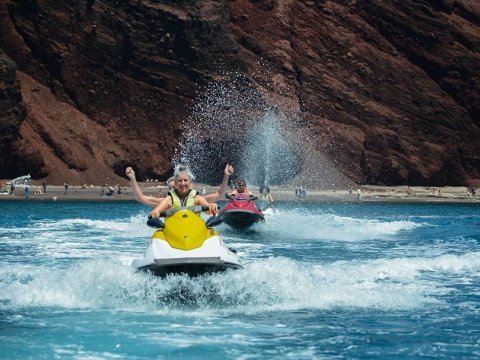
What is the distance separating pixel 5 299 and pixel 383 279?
23.3 feet

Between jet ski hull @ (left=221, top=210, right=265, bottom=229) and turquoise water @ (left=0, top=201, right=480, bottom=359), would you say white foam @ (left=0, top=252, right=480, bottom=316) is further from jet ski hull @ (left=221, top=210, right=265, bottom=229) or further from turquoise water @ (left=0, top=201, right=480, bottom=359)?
jet ski hull @ (left=221, top=210, right=265, bottom=229)

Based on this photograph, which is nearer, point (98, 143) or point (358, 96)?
point (98, 143)

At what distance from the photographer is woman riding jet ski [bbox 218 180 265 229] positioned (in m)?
27.2

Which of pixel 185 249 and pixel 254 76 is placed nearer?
pixel 185 249

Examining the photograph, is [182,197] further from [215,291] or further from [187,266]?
[215,291]

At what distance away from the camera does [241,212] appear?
1070 inches

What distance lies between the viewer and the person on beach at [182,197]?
1241 cm

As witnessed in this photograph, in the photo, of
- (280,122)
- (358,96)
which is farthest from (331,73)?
(280,122)

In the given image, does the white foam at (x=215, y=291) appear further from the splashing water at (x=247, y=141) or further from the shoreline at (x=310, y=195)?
the splashing water at (x=247, y=141)

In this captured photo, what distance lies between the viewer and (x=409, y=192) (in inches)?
3130

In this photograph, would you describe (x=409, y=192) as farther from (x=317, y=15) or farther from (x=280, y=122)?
(x=317, y=15)

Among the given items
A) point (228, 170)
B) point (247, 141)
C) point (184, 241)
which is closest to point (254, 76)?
point (247, 141)

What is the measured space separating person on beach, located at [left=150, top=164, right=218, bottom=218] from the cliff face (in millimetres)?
61702

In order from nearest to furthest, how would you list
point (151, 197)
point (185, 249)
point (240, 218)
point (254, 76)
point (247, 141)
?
1. point (185, 249)
2. point (151, 197)
3. point (240, 218)
4. point (247, 141)
5. point (254, 76)
